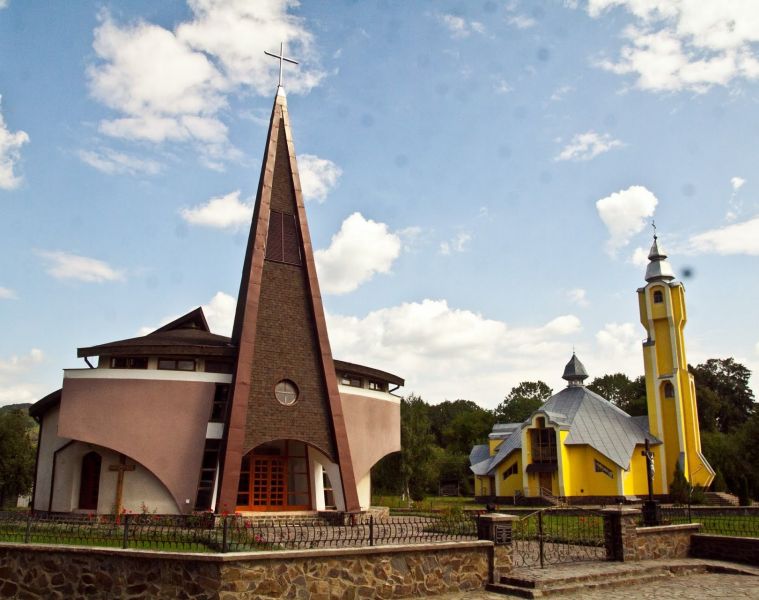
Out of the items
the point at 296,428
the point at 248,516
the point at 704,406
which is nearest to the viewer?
the point at 248,516

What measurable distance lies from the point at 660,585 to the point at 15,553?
10842 millimetres

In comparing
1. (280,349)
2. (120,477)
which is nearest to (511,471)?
(280,349)

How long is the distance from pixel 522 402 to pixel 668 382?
31.9 m

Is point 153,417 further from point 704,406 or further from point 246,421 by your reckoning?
point 704,406

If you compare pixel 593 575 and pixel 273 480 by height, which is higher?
pixel 273 480

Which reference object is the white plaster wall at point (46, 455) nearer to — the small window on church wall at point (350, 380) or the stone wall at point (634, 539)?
the small window on church wall at point (350, 380)

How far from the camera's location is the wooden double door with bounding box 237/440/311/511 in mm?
19734

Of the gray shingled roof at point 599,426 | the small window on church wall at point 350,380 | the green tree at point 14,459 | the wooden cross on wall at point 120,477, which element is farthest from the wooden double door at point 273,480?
the green tree at point 14,459

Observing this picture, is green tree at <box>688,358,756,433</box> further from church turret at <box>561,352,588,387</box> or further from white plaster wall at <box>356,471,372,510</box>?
white plaster wall at <box>356,471,372,510</box>

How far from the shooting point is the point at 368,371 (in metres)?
23.0

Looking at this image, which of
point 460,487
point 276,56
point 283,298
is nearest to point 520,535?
point 283,298

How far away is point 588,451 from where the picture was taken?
117 ft

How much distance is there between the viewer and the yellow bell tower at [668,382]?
115 ft

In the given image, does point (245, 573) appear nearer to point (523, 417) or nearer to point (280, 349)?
point (280, 349)
